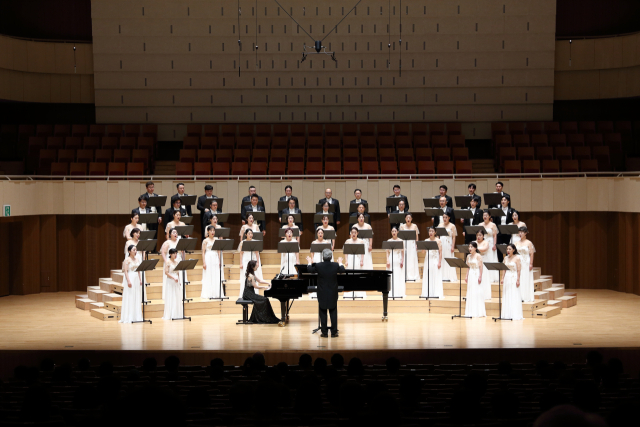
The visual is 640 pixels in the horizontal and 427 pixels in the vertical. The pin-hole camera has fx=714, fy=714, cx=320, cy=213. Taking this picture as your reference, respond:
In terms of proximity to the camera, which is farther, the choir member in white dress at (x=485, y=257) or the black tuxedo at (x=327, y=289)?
the choir member in white dress at (x=485, y=257)

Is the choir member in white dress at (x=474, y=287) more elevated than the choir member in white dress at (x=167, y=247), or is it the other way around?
the choir member in white dress at (x=167, y=247)

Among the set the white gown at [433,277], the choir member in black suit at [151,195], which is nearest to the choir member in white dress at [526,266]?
the white gown at [433,277]

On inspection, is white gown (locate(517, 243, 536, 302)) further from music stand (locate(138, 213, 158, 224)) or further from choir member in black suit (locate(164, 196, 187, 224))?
music stand (locate(138, 213, 158, 224))

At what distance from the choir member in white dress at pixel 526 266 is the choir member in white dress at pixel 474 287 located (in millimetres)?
721

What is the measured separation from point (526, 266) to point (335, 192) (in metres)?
4.12

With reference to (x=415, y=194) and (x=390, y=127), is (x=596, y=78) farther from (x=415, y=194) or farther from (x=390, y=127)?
(x=415, y=194)

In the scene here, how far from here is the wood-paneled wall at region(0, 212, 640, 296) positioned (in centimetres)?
1348

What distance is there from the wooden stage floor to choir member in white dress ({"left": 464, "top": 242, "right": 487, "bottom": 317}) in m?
0.22

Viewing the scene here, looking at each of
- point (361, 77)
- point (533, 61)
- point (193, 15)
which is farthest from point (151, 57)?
point (533, 61)

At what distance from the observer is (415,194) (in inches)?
527

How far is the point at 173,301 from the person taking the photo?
10.2 m

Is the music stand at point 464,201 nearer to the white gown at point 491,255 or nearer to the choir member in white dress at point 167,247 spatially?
the white gown at point 491,255

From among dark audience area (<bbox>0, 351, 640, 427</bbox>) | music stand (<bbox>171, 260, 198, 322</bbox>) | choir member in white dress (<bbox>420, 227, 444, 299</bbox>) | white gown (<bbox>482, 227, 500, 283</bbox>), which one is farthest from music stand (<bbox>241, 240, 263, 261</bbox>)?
dark audience area (<bbox>0, 351, 640, 427</bbox>)

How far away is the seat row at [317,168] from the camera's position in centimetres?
1383
